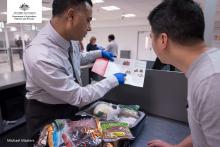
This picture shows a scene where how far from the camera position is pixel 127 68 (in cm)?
114

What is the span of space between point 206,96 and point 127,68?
695 mm

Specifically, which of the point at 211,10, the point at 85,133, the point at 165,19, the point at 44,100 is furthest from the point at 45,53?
the point at 211,10

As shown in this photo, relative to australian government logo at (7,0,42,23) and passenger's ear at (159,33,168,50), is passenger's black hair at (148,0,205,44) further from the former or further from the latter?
australian government logo at (7,0,42,23)

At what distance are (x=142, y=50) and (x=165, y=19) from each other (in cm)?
886

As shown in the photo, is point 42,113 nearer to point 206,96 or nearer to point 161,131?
point 161,131

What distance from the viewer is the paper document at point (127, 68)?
1095 millimetres

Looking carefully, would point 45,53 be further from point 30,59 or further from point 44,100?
point 44,100

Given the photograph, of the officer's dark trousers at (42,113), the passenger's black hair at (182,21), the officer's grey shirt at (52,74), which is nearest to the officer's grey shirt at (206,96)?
the passenger's black hair at (182,21)

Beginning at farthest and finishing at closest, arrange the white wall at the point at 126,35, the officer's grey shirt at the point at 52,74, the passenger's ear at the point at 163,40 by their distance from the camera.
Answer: the white wall at the point at 126,35
the officer's grey shirt at the point at 52,74
the passenger's ear at the point at 163,40

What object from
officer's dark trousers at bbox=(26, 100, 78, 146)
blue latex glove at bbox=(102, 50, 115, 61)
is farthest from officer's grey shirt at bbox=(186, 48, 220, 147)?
blue latex glove at bbox=(102, 50, 115, 61)

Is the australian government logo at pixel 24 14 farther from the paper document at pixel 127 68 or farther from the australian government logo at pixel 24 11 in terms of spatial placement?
the paper document at pixel 127 68

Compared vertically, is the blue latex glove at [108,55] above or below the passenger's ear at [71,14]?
below

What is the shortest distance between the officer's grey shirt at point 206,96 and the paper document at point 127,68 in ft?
1.81

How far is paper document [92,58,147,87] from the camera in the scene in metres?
1.09
